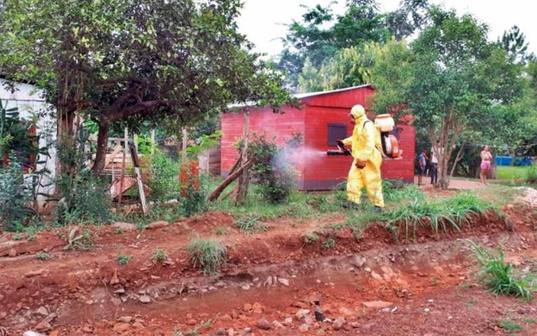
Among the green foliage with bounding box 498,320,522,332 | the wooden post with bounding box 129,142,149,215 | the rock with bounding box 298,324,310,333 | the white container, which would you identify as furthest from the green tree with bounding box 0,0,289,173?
the green foliage with bounding box 498,320,522,332

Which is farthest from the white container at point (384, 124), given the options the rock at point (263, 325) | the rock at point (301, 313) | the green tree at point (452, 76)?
the rock at point (263, 325)

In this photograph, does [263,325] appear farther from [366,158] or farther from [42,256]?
[366,158]

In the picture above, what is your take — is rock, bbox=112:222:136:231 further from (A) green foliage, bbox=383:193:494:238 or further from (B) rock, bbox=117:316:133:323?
(A) green foliage, bbox=383:193:494:238

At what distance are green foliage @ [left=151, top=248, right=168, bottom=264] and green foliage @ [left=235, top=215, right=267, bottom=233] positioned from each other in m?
1.55

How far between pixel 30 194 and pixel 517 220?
9.11 meters

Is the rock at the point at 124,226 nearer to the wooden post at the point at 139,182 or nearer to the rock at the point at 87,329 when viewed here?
the wooden post at the point at 139,182

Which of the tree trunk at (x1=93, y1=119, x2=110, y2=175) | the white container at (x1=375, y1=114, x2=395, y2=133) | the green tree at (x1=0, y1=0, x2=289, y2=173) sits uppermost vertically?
the green tree at (x1=0, y1=0, x2=289, y2=173)

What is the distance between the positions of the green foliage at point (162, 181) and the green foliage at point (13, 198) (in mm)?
2373

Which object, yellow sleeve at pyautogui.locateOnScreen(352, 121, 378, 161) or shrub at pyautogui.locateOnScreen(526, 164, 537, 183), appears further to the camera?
shrub at pyautogui.locateOnScreen(526, 164, 537, 183)

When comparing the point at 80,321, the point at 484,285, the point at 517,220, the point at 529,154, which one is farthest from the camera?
the point at 529,154

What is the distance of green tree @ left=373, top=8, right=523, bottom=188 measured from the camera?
38.7 feet

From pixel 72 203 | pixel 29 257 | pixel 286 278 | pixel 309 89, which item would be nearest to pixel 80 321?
pixel 29 257

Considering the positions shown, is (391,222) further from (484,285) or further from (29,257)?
(29,257)

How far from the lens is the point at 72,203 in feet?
23.5
